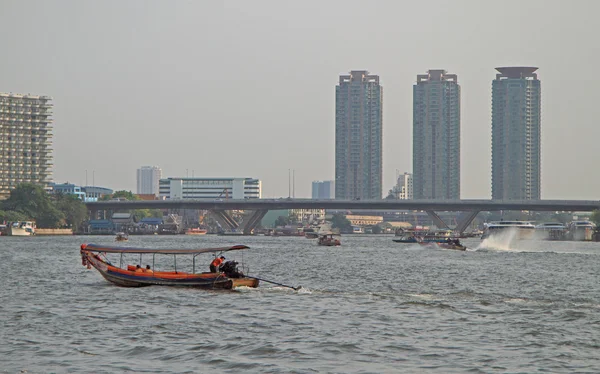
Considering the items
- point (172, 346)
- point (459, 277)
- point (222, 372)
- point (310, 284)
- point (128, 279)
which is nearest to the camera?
point (222, 372)

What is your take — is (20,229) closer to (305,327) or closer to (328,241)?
(328,241)

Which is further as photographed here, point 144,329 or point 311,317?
point 311,317

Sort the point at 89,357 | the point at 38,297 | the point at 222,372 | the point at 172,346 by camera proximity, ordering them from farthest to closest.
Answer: the point at 38,297
the point at 172,346
the point at 89,357
the point at 222,372

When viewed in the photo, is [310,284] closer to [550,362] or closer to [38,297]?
[38,297]

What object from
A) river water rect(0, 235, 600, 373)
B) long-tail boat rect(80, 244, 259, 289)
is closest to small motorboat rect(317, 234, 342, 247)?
river water rect(0, 235, 600, 373)

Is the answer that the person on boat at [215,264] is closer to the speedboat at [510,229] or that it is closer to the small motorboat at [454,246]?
the small motorboat at [454,246]

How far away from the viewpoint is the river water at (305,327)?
27.3 m

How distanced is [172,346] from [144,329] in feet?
12.1

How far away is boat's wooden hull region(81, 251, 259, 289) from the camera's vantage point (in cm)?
4619

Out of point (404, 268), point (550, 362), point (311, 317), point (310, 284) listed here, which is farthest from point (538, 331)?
point (404, 268)

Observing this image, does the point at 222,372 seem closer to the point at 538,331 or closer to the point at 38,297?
the point at 538,331

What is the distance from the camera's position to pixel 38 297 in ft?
148

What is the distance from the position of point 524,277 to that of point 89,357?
40.1 metres

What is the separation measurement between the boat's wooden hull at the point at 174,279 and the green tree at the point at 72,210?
141184 mm
